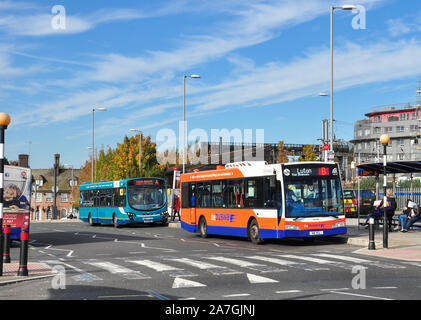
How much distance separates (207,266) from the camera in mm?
15039

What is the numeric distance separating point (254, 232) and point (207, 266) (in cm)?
785

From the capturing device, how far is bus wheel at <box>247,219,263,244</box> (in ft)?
73.7

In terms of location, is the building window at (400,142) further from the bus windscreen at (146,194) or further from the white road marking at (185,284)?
the white road marking at (185,284)

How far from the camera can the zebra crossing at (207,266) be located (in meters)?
13.0

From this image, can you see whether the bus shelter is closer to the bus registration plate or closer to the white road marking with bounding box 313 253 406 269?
the bus registration plate

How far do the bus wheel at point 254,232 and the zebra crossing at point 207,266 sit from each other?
4195 mm

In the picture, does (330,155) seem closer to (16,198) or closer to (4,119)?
(16,198)

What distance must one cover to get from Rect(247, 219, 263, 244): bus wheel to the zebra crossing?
4.20 m

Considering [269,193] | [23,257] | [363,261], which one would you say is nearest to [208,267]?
[363,261]

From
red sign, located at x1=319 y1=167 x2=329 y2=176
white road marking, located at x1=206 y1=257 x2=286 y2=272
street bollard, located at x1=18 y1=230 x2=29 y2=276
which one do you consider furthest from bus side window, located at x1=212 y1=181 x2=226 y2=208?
street bollard, located at x1=18 y1=230 x2=29 y2=276
